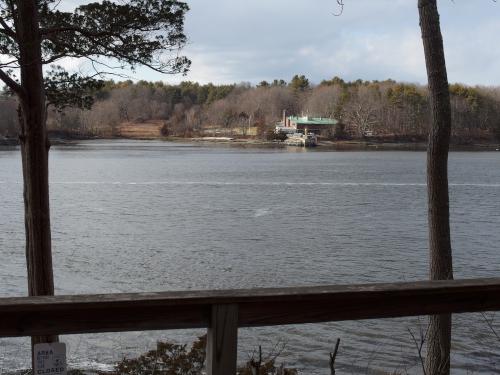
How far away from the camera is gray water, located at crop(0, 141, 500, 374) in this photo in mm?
11945

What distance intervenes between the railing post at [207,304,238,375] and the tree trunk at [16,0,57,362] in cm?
460

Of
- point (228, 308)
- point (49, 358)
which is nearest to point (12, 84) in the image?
point (49, 358)

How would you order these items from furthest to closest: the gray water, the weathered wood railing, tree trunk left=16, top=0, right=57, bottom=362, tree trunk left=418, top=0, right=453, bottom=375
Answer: the gray water
tree trunk left=16, top=0, right=57, bottom=362
tree trunk left=418, top=0, right=453, bottom=375
the weathered wood railing

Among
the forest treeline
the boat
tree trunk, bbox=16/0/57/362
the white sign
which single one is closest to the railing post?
the white sign

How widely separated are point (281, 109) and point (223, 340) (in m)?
160

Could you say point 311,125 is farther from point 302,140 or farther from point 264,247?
point 264,247

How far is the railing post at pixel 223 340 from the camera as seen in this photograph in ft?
8.36

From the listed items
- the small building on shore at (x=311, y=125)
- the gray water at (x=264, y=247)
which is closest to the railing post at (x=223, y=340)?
the gray water at (x=264, y=247)

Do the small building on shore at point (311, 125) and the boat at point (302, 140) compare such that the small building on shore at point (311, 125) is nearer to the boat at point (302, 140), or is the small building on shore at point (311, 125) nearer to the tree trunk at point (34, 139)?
the boat at point (302, 140)

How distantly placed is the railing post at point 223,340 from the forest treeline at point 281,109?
108m

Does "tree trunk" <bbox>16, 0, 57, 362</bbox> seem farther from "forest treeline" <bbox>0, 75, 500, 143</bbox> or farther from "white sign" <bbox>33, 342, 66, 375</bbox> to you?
"forest treeline" <bbox>0, 75, 500, 143</bbox>

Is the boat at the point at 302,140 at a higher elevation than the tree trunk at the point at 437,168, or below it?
below

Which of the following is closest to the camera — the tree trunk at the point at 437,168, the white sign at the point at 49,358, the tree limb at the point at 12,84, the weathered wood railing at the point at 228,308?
the weathered wood railing at the point at 228,308

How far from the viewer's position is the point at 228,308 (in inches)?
100
